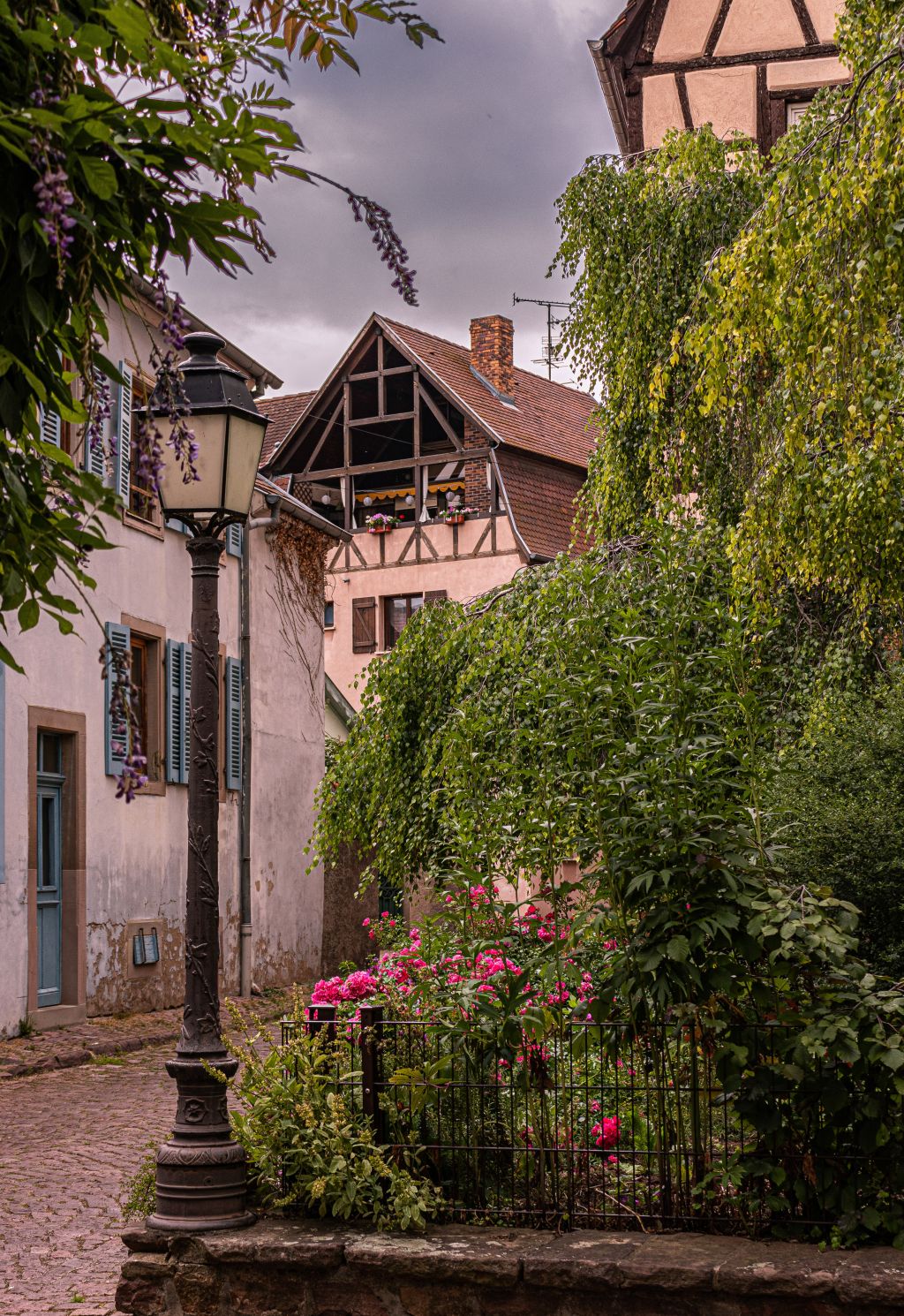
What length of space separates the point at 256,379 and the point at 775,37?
6.99 meters

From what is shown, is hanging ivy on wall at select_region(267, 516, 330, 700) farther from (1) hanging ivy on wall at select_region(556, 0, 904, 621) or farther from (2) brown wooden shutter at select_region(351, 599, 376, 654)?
(2) brown wooden shutter at select_region(351, 599, 376, 654)

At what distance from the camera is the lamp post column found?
17.1 feet

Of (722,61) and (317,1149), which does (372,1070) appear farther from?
(722,61)

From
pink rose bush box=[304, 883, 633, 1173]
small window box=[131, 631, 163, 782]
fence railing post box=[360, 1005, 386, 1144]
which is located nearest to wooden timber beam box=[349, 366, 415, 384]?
small window box=[131, 631, 163, 782]

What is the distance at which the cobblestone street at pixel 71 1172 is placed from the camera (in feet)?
18.8

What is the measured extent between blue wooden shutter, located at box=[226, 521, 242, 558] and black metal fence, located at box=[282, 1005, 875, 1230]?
41.0 feet

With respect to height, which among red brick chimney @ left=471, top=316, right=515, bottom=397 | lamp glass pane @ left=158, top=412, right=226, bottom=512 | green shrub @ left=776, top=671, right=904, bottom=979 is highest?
red brick chimney @ left=471, top=316, right=515, bottom=397

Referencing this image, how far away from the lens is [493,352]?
31.5 m

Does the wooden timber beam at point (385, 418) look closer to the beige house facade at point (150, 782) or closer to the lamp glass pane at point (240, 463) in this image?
the beige house facade at point (150, 782)

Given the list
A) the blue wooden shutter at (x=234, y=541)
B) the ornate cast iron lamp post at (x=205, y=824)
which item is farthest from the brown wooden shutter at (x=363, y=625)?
the ornate cast iron lamp post at (x=205, y=824)

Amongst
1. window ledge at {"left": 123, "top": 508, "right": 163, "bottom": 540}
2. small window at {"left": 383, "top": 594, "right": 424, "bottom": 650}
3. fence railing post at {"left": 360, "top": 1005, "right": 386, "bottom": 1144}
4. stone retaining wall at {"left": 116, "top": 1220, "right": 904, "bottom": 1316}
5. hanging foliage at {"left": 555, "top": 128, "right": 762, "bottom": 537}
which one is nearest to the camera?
stone retaining wall at {"left": 116, "top": 1220, "right": 904, "bottom": 1316}

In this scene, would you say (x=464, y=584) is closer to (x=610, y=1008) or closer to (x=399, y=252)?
(x=610, y=1008)

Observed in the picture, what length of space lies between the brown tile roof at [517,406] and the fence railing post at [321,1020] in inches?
850

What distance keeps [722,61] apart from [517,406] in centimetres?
1486
